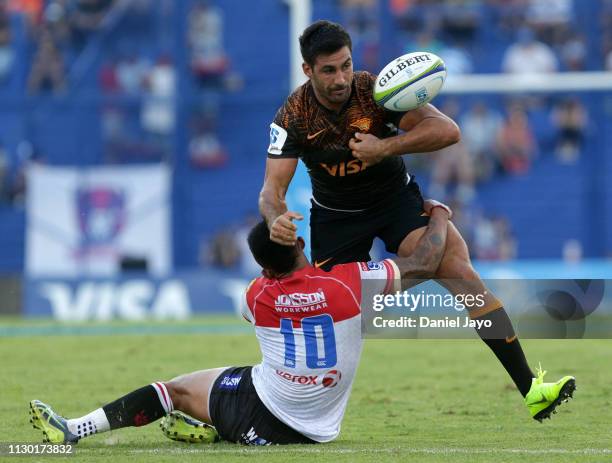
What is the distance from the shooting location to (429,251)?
720 centimetres

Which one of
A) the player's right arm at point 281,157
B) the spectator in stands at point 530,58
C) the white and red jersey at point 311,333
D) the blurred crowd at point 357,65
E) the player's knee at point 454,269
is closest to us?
the white and red jersey at point 311,333

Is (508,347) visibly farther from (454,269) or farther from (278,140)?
(278,140)

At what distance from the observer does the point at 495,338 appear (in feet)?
24.3

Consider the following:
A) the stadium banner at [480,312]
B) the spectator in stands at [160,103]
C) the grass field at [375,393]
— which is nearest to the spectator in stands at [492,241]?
the grass field at [375,393]

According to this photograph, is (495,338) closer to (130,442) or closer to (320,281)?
(320,281)

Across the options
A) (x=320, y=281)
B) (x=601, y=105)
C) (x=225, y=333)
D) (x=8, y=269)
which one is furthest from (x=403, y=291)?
(x=8, y=269)

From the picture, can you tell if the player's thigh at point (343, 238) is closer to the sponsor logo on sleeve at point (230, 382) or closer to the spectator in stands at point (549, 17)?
the sponsor logo on sleeve at point (230, 382)

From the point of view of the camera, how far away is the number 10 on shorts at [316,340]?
6707 millimetres

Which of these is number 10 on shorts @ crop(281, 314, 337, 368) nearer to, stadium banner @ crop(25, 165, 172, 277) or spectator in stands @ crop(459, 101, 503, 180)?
stadium banner @ crop(25, 165, 172, 277)

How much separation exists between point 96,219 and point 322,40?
15296 mm

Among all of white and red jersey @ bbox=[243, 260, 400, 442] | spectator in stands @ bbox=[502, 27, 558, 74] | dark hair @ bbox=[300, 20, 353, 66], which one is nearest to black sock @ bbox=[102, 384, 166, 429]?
white and red jersey @ bbox=[243, 260, 400, 442]

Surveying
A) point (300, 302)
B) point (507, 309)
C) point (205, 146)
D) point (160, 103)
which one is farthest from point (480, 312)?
point (205, 146)

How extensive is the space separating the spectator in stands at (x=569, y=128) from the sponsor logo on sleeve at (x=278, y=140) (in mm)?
15070

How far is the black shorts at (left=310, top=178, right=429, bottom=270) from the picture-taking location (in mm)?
7773
